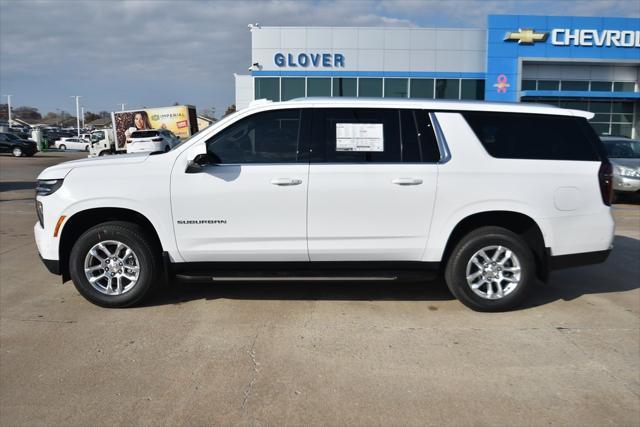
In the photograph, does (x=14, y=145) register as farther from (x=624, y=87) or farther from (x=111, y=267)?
(x=624, y=87)

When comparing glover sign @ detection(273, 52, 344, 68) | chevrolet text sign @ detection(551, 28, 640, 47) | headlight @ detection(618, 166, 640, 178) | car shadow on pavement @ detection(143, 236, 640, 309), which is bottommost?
car shadow on pavement @ detection(143, 236, 640, 309)

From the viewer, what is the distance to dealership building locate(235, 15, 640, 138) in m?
29.2

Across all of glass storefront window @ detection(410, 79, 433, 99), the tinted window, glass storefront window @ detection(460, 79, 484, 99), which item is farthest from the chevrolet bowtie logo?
the tinted window

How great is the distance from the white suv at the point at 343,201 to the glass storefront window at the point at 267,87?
2539cm

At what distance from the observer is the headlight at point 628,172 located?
12.9 m

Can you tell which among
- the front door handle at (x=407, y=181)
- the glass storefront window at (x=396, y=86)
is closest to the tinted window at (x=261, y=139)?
the front door handle at (x=407, y=181)

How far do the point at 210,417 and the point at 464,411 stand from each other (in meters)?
1.55

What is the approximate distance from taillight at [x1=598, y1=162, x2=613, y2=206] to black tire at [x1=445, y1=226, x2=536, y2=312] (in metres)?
0.89

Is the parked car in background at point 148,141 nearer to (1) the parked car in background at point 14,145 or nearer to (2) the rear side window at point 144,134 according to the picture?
(2) the rear side window at point 144,134

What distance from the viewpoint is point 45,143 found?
47.1 meters

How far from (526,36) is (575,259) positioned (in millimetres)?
27518

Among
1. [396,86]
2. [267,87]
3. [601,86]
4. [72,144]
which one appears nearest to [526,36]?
[601,86]

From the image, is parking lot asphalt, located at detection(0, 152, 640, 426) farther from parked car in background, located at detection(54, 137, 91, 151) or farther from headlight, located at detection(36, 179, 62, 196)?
parked car in background, located at detection(54, 137, 91, 151)

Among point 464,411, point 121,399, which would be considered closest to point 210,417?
point 121,399
